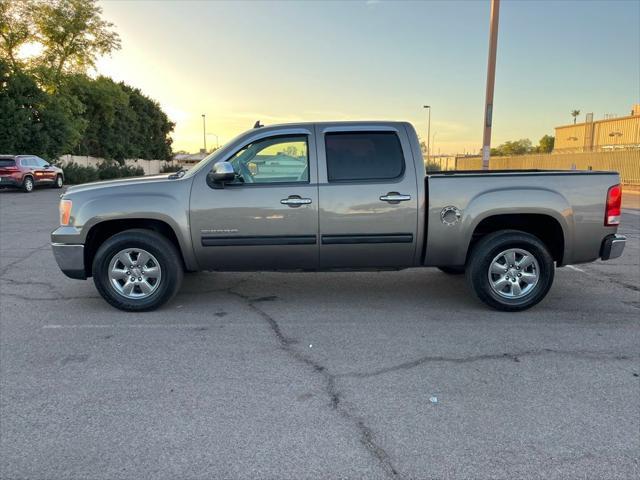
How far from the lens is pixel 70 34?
114 ft

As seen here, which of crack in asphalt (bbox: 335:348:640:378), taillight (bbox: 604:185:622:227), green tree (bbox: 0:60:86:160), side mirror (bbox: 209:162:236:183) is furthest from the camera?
green tree (bbox: 0:60:86:160)

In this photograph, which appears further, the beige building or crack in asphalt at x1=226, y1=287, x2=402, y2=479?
the beige building

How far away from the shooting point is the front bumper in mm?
4738

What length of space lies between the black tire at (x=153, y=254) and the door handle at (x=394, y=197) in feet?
7.56

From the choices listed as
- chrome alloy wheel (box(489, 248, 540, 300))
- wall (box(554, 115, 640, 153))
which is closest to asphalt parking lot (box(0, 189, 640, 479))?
chrome alloy wheel (box(489, 248, 540, 300))

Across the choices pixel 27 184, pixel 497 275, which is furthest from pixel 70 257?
pixel 27 184

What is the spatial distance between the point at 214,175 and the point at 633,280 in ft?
18.9

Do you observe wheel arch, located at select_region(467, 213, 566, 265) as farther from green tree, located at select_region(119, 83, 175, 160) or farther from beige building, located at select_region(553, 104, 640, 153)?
green tree, located at select_region(119, 83, 175, 160)

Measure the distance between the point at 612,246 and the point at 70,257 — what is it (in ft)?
18.8

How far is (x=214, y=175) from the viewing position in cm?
458

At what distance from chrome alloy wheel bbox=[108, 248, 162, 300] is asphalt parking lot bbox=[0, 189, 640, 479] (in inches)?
11.6

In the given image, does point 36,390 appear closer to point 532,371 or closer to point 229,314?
point 229,314

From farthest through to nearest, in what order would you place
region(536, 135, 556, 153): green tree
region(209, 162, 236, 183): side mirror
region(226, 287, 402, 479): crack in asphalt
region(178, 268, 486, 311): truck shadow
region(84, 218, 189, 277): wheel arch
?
region(536, 135, 556, 153): green tree, region(178, 268, 486, 311): truck shadow, region(84, 218, 189, 277): wheel arch, region(209, 162, 236, 183): side mirror, region(226, 287, 402, 479): crack in asphalt

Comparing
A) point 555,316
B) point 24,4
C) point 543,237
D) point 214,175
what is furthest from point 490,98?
point 24,4
